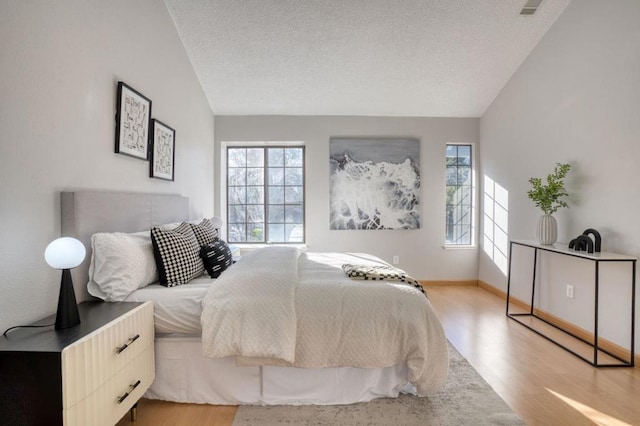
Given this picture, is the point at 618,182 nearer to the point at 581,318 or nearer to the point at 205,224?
the point at 581,318

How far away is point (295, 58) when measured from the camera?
3.43 m

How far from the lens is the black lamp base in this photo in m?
1.36

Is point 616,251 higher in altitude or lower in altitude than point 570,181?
lower

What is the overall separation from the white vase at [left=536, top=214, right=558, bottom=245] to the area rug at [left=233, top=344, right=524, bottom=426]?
5.19 ft

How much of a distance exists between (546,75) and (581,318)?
91.5 inches

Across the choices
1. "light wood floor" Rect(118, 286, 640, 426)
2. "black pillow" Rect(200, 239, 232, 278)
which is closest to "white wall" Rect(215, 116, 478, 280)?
"light wood floor" Rect(118, 286, 640, 426)

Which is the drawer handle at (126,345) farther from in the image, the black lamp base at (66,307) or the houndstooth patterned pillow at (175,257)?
the houndstooth patterned pillow at (175,257)

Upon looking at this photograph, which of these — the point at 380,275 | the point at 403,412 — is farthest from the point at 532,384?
the point at 380,275

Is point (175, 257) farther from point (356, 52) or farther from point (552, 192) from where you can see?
point (552, 192)

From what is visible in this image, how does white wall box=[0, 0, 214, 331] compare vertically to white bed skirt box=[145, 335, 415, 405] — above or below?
above

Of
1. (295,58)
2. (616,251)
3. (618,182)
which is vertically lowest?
(616,251)

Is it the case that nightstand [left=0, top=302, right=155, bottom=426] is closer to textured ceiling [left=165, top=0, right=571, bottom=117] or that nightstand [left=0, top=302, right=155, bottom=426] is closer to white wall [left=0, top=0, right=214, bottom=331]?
white wall [left=0, top=0, right=214, bottom=331]

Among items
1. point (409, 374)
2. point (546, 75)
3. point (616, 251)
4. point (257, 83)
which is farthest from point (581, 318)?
point (257, 83)

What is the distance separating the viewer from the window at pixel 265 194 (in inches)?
176
